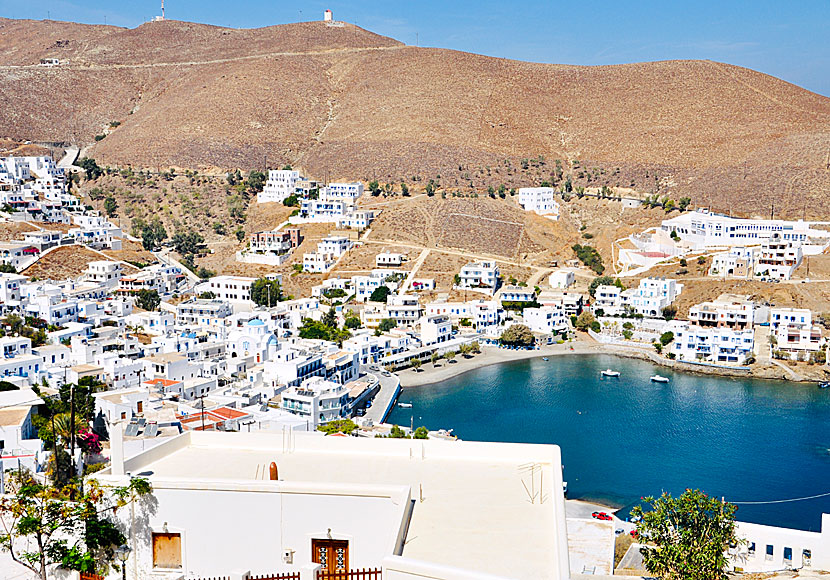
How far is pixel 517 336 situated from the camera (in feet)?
116

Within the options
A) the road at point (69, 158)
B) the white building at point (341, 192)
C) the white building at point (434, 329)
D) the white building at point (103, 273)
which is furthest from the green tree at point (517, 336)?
the road at point (69, 158)

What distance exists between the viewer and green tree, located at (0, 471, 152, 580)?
5.88 metres

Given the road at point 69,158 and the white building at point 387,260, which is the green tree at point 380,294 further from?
the road at point 69,158

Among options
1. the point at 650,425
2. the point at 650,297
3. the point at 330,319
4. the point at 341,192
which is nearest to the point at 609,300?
the point at 650,297

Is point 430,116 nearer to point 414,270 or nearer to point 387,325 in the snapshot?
point 414,270

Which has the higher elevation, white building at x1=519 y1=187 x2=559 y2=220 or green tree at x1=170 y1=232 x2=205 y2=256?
white building at x1=519 y1=187 x2=559 y2=220

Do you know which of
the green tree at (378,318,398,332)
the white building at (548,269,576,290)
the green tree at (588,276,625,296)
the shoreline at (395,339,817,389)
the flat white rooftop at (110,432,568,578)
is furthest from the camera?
the white building at (548,269,576,290)

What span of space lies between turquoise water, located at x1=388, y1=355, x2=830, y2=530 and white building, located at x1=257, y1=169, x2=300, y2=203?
77.3 feet

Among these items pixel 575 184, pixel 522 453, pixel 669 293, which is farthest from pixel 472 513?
pixel 575 184

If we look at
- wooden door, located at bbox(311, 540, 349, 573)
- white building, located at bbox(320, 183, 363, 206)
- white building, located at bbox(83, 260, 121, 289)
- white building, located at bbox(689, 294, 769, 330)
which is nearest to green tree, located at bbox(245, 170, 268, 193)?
white building, located at bbox(320, 183, 363, 206)

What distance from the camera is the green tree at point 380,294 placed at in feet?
125

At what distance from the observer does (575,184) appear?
191 feet

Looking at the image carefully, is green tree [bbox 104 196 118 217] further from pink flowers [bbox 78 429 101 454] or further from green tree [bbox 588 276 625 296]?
pink flowers [bbox 78 429 101 454]

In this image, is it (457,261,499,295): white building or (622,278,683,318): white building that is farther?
(457,261,499,295): white building
